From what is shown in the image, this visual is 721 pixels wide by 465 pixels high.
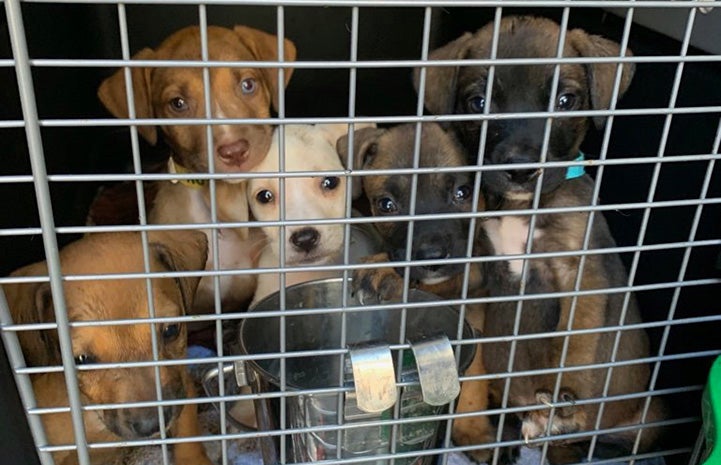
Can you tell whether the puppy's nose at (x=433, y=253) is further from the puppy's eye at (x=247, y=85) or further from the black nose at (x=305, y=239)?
the puppy's eye at (x=247, y=85)

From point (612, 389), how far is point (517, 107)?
76cm

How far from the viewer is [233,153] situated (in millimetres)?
1985

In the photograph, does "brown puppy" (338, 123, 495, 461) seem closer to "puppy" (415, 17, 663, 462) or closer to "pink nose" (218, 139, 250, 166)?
"puppy" (415, 17, 663, 462)

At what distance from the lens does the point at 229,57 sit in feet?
6.94

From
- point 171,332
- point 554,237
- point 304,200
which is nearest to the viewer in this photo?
point 171,332

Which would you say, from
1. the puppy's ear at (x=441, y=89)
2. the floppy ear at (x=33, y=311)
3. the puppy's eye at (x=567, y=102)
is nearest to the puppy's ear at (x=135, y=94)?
the floppy ear at (x=33, y=311)

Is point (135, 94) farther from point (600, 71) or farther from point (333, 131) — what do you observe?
point (600, 71)

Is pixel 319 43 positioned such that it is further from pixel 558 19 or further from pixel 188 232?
pixel 188 232

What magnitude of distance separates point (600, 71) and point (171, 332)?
3.75 feet

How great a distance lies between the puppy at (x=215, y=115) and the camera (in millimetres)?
2062

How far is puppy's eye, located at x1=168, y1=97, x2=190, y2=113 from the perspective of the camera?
83.7 inches

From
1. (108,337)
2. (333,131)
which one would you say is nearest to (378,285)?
(333,131)

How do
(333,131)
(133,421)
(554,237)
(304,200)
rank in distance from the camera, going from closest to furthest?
(133,421) → (554,237) → (304,200) → (333,131)

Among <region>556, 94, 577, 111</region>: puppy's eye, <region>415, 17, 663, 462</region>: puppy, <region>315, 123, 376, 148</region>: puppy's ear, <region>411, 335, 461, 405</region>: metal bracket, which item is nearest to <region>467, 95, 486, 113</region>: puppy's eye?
<region>415, 17, 663, 462</region>: puppy
